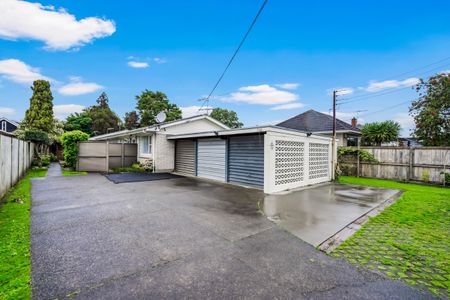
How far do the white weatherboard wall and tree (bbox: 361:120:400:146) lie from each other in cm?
743

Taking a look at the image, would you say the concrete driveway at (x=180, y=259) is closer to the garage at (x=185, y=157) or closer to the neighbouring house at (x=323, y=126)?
the garage at (x=185, y=157)

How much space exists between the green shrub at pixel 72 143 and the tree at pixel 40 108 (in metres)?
10.9

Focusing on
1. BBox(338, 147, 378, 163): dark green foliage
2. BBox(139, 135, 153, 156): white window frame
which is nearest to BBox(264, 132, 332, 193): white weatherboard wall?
BBox(338, 147, 378, 163): dark green foliage

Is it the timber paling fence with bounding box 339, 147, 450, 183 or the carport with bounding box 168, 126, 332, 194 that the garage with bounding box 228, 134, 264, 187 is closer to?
the carport with bounding box 168, 126, 332, 194

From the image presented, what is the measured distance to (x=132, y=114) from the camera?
4088 cm

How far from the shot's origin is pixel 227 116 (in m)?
42.0

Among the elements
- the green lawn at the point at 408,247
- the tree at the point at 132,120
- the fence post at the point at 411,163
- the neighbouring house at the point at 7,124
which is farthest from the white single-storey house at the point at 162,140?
the tree at the point at 132,120

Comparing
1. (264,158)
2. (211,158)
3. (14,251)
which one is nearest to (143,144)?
(211,158)

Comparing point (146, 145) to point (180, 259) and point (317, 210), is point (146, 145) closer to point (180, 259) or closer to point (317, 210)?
point (317, 210)

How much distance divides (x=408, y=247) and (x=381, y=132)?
614 inches

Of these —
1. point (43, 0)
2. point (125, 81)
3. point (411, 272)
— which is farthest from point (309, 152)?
point (125, 81)

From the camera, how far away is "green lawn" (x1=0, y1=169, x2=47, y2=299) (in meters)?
2.27

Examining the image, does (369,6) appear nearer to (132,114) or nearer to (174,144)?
(174,144)

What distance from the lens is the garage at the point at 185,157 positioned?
12727 mm
